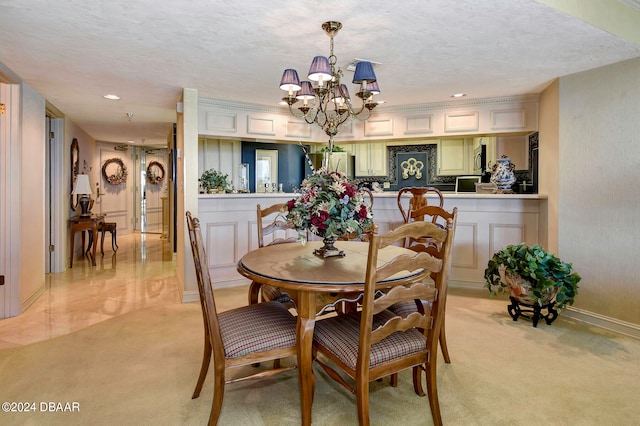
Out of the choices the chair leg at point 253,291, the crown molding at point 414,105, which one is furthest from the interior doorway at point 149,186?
the chair leg at point 253,291

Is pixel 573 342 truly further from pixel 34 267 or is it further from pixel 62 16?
pixel 34 267

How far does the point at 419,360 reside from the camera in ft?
5.54

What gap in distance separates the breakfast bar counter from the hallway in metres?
0.71

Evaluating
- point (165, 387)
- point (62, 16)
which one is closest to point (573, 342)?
point (165, 387)

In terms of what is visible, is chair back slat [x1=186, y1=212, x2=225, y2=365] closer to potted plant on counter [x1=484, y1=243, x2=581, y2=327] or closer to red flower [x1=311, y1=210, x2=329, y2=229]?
red flower [x1=311, y1=210, x2=329, y2=229]

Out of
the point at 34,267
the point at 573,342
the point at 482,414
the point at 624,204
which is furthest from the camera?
the point at 34,267

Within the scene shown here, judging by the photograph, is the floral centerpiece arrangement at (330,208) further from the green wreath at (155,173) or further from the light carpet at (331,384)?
the green wreath at (155,173)

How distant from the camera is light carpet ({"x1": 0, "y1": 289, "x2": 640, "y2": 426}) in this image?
5.98ft

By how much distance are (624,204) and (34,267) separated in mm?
5325

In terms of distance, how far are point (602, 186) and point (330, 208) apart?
2.49 m

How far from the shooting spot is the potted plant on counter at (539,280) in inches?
115

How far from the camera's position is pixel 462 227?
419 centimetres

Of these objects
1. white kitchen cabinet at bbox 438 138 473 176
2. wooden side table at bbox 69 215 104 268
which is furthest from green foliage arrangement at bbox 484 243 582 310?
wooden side table at bbox 69 215 104 268

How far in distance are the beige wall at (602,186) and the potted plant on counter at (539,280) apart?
284 mm
